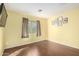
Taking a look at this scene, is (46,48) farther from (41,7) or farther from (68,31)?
(41,7)

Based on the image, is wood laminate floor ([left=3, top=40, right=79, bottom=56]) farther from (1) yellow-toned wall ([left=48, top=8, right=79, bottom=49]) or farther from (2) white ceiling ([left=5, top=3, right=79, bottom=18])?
(2) white ceiling ([left=5, top=3, right=79, bottom=18])

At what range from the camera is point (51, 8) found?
1.54m

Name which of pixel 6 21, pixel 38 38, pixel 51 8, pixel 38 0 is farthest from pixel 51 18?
pixel 6 21

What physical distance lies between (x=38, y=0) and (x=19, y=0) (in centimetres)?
29

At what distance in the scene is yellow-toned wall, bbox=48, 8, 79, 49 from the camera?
67.5 inches

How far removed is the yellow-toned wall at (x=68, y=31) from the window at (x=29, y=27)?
0.96 feet

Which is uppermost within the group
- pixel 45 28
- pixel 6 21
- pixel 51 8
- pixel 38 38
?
pixel 51 8

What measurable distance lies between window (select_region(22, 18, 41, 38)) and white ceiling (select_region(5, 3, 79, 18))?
181mm

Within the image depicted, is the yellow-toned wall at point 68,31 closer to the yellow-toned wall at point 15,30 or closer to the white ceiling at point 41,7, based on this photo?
the white ceiling at point 41,7

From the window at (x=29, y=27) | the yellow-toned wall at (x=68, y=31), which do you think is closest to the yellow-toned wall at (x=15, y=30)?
the window at (x=29, y=27)

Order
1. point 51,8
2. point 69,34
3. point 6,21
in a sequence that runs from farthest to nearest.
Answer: point 69,34 < point 51,8 < point 6,21

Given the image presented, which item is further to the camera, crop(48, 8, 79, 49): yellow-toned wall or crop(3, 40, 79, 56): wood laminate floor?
crop(48, 8, 79, 49): yellow-toned wall

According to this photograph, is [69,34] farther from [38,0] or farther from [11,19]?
[11,19]

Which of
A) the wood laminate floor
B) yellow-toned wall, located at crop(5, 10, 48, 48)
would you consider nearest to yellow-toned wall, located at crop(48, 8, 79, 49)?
the wood laminate floor
